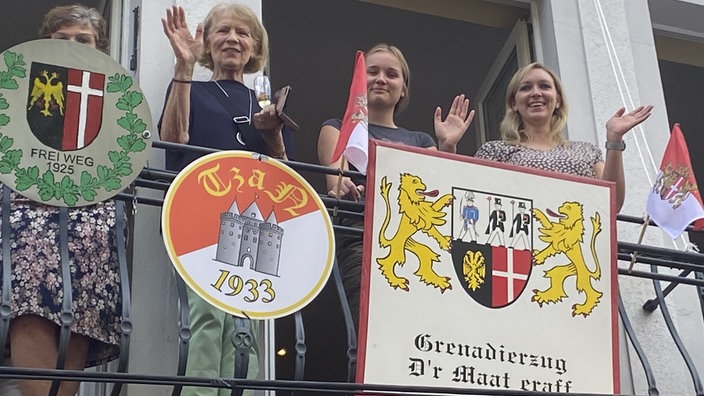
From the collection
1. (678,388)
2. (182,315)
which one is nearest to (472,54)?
(678,388)

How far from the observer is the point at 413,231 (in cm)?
541

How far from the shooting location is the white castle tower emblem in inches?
201

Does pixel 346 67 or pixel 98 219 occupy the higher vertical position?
pixel 346 67

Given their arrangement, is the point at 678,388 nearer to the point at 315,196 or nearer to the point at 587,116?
the point at 587,116

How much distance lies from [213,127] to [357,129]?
2.27 feet

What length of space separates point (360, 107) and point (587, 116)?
214cm

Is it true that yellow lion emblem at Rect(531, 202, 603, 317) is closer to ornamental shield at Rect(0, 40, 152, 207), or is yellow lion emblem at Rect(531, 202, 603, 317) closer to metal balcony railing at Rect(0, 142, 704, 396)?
metal balcony railing at Rect(0, 142, 704, 396)

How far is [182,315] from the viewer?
5.06m

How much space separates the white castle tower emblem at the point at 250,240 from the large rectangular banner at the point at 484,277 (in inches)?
15.1

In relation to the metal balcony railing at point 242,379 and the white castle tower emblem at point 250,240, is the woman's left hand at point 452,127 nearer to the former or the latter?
the metal balcony railing at point 242,379

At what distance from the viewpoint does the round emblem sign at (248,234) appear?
16.5ft

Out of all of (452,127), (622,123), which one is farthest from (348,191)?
(622,123)

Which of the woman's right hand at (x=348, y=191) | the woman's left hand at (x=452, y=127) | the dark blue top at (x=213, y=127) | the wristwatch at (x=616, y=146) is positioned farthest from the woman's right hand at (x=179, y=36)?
the wristwatch at (x=616, y=146)

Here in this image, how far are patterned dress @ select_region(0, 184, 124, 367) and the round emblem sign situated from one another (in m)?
0.39
